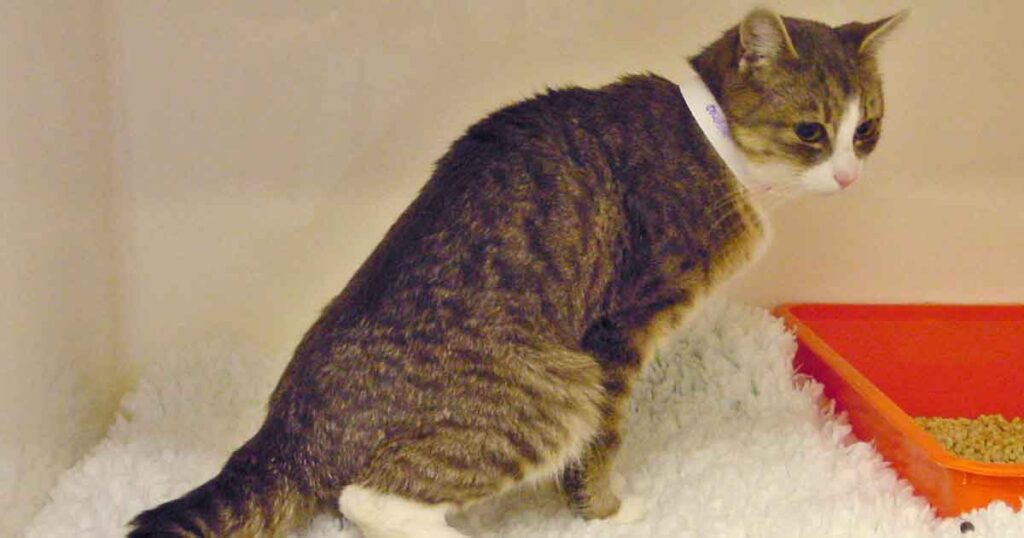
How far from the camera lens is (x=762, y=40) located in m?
1.27

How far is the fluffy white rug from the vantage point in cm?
132

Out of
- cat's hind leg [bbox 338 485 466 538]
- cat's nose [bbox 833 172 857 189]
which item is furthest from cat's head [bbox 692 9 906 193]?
cat's hind leg [bbox 338 485 466 538]

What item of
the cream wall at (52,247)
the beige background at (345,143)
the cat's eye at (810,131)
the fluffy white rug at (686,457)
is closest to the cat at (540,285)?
the cat's eye at (810,131)

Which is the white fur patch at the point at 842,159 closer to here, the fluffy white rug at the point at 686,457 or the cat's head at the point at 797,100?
the cat's head at the point at 797,100

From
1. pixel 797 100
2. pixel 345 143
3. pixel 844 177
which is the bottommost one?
pixel 844 177

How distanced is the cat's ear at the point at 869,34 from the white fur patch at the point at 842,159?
100 millimetres

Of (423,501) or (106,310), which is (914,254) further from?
(106,310)

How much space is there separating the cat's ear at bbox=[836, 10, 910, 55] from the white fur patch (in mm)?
100

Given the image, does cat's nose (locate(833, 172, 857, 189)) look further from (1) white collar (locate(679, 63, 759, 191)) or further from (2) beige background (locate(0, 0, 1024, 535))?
(2) beige background (locate(0, 0, 1024, 535))

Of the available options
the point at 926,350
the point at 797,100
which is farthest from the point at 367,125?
the point at 926,350

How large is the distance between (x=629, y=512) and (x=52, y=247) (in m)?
0.98

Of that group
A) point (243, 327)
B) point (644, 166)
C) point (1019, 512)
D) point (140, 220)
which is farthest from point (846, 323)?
point (140, 220)

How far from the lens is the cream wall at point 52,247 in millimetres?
1259

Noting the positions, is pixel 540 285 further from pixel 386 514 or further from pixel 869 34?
pixel 869 34
